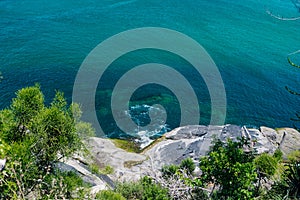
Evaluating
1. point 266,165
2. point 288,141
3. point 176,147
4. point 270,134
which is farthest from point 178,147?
point 288,141

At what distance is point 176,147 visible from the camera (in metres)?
41.0

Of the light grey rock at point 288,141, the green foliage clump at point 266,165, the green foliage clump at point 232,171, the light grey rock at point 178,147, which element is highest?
the green foliage clump at point 232,171

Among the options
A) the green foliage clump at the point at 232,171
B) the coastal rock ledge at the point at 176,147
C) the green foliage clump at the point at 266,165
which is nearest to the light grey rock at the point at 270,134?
the coastal rock ledge at the point at 176,147

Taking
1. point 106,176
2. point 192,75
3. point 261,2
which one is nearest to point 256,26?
point 261,2

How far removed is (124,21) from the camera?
73.6 meters

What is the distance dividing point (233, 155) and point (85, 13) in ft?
212

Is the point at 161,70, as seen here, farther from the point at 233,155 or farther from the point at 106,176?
the point at 233,155

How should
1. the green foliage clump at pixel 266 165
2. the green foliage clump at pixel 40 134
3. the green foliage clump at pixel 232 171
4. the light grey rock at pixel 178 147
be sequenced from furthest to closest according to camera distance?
the light grey rock at pixel 178 147, the green foliage clump at pixel 266 165, the green foliage clump at pixel 40 134, the green foliage clump at pixel 232 171

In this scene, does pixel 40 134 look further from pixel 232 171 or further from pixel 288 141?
pixel 288 141

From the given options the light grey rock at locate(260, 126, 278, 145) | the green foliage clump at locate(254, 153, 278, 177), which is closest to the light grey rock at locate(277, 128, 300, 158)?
the light grey rock at locate(260, 126, 278, 145)

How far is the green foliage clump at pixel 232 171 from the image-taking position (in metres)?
17.6

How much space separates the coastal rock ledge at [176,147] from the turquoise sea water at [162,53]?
450 cm

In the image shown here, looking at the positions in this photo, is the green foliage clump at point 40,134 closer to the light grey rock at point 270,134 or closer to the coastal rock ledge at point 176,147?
the coastal rock ledge at point 176,147

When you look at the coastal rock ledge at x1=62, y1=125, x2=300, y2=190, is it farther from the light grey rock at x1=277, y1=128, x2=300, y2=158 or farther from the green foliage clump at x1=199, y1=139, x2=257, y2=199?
the green foliage clump at x1=199, y1=139, x2=257, y2=199
